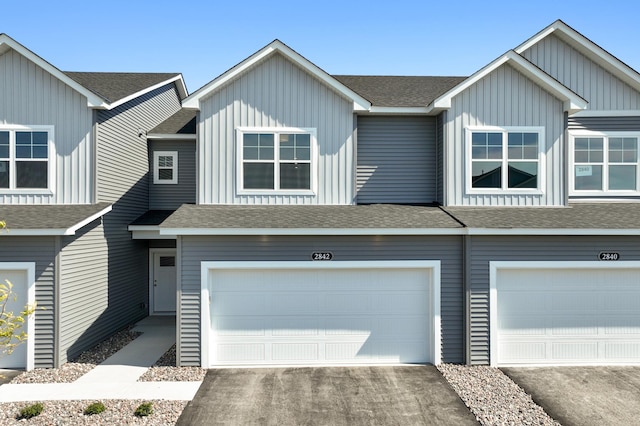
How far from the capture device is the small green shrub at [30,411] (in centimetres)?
711

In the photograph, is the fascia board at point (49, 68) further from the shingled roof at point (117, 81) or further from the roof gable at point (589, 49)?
the roof gable at point (589, 49)

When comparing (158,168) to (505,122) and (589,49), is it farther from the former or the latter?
(589,49)

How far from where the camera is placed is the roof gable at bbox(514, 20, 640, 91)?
11500 millimetres

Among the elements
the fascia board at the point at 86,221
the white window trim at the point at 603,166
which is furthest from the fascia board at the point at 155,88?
the white window trim at the point at 603,166

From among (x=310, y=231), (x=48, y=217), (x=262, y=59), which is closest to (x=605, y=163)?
(x=310, y=231)

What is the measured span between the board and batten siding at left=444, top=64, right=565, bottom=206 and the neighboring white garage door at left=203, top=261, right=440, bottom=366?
8.26ft

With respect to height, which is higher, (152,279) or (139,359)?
(152,279)

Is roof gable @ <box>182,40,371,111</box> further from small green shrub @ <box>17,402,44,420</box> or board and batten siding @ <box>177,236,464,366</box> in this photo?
small green shrub @ <box>17,402,44,420</box>

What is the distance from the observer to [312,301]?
9.77m

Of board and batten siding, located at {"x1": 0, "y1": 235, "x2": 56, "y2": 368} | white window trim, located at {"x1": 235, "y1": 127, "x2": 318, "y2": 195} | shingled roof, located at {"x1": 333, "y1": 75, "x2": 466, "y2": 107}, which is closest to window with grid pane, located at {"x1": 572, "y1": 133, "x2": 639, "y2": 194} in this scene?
shingled roof, located at {"x1": 333, "y1": 75, "x2": 466, "y2": 107}

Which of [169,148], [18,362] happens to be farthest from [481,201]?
[18,362]

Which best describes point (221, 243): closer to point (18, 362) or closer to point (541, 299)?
point (18, 362)

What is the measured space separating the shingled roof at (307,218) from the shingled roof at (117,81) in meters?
4.36

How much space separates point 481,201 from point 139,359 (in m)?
9.07
